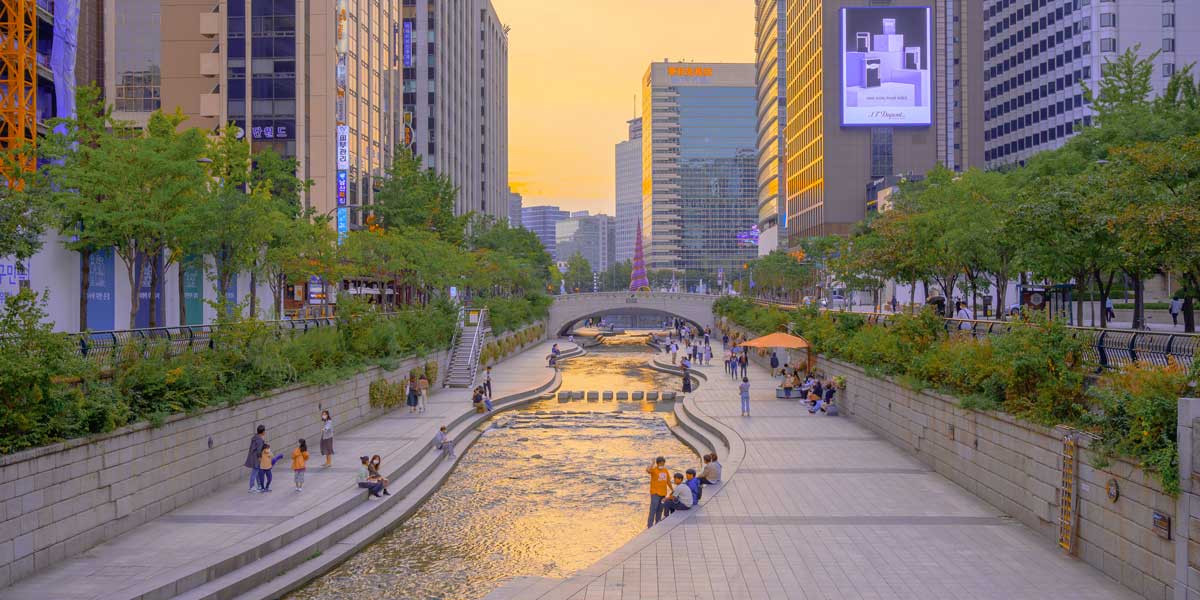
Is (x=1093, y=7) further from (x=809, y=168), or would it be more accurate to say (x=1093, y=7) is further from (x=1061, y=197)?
(x=1061, y=197)

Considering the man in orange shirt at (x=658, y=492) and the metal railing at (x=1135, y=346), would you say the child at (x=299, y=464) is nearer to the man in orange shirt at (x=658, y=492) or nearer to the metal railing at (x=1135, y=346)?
the man in orange shirt at (x=658, y=492)

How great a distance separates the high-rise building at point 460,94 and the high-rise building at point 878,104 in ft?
148

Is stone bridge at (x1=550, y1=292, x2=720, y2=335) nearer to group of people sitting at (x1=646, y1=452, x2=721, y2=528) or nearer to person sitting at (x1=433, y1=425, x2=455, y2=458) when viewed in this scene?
person sitting at (x1=433, y1=425, x2=455, y2=458)

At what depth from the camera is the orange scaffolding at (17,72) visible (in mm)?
36656

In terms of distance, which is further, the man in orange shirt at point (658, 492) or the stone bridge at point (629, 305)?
the stone bridge at point (629, 305)

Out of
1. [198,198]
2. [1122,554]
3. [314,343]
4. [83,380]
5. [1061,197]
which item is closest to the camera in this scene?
[1122,554]

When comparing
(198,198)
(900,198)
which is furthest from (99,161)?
(900,198)

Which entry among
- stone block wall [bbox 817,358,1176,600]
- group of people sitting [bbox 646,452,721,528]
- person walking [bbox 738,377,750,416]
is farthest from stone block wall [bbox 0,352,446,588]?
stone block wall [bbox 817,358,1176,600]

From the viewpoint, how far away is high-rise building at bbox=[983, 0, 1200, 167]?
96688 mm

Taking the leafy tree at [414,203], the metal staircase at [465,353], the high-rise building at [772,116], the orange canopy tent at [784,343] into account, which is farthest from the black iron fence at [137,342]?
the high-rise building at [772,116]

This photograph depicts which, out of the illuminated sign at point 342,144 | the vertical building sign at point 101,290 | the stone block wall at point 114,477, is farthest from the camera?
the illuminated sign at point 342,144

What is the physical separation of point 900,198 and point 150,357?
4672 cm

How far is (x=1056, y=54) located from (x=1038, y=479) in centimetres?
10439

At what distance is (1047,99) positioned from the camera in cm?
10531
